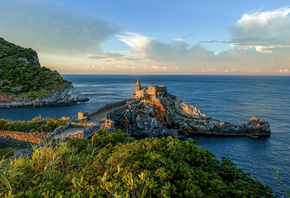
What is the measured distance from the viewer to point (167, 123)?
45.9 m

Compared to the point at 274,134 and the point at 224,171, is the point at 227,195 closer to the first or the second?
the point at 224,171

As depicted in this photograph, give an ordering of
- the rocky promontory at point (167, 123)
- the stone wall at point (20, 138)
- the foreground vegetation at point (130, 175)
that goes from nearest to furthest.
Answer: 1. the foreground vegetation at point (130, 175)
2. the stone wall at point (20, 138)
3. the rocky promontory at point (167, 123)

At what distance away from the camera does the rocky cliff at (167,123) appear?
40406mm

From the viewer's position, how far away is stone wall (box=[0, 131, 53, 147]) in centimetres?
1838

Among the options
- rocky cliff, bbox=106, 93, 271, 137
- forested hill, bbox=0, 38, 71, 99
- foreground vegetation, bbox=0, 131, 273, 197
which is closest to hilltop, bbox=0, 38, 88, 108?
forested hill, bbox=0, 38, 71, 99

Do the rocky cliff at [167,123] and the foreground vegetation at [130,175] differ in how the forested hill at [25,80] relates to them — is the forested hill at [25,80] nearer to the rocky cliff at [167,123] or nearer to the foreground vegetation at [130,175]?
the rocky cliff at [167,123]

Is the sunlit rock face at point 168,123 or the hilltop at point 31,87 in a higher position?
the hilltop at point 31,87

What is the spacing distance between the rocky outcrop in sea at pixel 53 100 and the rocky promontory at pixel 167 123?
41175 mm

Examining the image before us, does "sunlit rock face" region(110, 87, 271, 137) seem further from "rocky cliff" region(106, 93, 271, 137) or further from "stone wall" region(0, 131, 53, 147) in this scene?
"stone wall" region(0, 131, 53, 147)

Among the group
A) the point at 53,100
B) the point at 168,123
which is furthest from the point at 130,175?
the point at 53,100

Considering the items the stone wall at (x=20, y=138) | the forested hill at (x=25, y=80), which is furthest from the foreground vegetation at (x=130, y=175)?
the forested hill at (x=25, y=80)

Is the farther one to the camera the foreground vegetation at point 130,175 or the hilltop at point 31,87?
the hilltop at point 31,87

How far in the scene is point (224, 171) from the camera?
1085cm

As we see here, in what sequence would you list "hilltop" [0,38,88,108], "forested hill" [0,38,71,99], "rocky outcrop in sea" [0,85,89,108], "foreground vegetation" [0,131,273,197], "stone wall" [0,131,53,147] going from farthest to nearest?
"forested hill" [0,38,71,99], "hilltop" [0,38,88,108], "rocky outcrop in sea" [0,85,89,108], "stone wall" [0,131,53,147], "foreground vegetation" [0,131,273,197]
